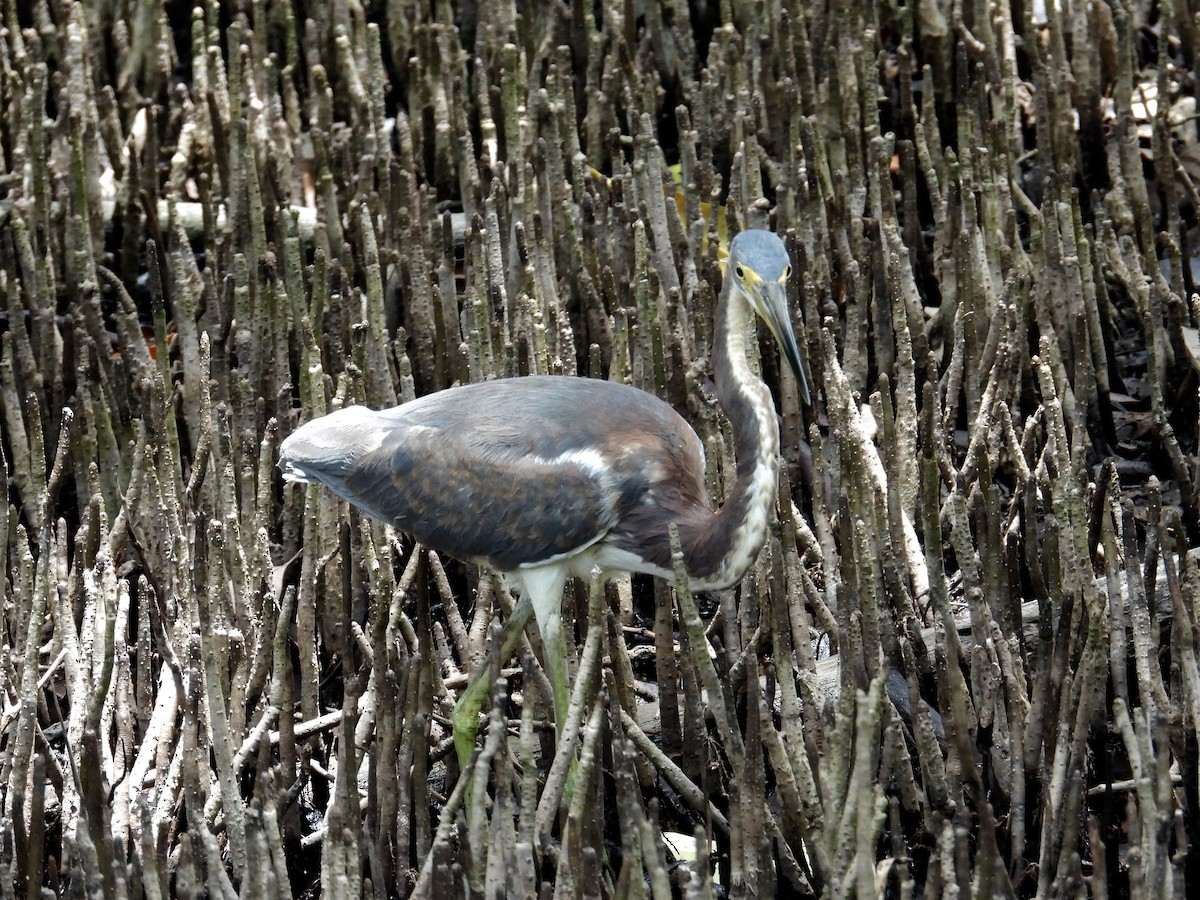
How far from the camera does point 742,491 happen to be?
3.30m

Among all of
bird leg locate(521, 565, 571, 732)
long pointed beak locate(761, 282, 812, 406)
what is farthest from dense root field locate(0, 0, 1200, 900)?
long pointed beak locate(761, 282, 812, 406)

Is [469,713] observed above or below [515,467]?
below

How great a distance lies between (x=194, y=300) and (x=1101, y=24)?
315cm

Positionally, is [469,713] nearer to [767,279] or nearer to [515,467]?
[515,467]

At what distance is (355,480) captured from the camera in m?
3.52

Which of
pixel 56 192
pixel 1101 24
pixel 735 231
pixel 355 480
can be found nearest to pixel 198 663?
pixel 355 480

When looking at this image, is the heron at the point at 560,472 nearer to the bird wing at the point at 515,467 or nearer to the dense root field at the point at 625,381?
the bird wing at the point at 515,467

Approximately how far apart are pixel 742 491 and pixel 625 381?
96cm

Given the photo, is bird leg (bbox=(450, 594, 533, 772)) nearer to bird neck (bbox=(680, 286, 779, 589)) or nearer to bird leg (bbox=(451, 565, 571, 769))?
bird leg (bbox=(451, 565, 571, 769))

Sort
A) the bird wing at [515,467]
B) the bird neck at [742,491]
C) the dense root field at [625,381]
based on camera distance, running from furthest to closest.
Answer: the bird wing at [515,467] < the bird neck at [742,491] < the dense root field at [625,381]

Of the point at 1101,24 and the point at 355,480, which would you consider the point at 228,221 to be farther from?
the point at 1101,24

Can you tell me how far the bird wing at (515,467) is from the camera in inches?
134

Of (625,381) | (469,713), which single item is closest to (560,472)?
(469,713)

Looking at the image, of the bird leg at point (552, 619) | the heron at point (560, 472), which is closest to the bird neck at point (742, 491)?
the heron at point (560, 472)
